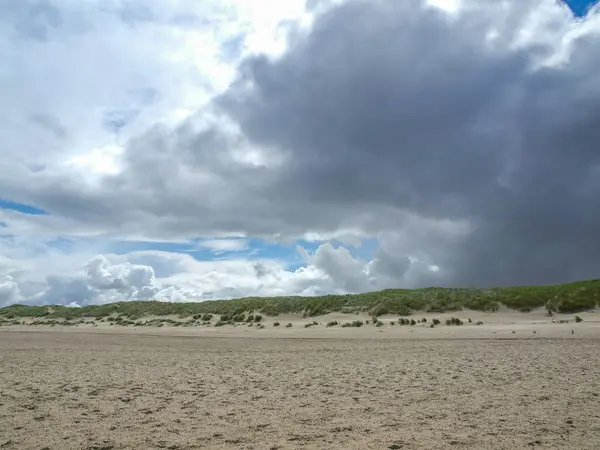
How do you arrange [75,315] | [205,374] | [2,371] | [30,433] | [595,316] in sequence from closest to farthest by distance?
1. [30,433]
2. [205,374]
3. [2,371]
4. [595,316]
5. [75,315]

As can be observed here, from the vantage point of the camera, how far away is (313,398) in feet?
34.5

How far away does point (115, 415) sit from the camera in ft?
30.4

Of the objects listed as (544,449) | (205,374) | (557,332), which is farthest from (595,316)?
(544,449)

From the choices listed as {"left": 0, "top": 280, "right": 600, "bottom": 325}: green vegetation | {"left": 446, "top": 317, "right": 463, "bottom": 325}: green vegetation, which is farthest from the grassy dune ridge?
{"left": 446, "top": 317, "right": 463, "bottom": 325}: green vegetation

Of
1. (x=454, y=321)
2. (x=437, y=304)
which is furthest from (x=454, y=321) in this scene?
(x=437, y=304)

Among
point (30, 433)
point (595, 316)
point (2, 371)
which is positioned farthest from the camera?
point (595, 316)

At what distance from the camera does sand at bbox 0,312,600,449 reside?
7676 millimetres

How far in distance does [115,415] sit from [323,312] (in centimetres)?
3010

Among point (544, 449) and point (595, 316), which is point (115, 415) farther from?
point (595, 316)

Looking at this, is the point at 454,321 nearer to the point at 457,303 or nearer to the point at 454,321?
the point at 454,321

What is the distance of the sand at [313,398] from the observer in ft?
25.2

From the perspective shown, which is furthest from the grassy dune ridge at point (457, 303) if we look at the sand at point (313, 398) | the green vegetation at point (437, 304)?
the sand at point (313, 398)

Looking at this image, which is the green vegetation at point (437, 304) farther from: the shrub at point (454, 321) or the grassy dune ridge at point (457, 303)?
the shrub at point (454, 321)

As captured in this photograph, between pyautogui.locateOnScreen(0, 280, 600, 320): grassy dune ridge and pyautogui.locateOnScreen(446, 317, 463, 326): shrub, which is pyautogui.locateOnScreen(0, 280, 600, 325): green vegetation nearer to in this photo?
pyautogui.locateOnScreen(0, 280, 600, 320): grassy dune ridge
